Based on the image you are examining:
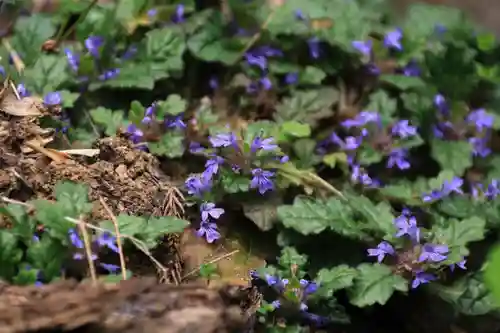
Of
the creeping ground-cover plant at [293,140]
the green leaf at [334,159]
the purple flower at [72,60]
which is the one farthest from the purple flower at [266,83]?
the purple flower at [72,60]

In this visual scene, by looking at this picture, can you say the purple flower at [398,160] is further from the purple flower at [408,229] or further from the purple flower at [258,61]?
the purple flower at [258,61]

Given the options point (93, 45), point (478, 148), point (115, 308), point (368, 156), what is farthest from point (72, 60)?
point (478, 148)

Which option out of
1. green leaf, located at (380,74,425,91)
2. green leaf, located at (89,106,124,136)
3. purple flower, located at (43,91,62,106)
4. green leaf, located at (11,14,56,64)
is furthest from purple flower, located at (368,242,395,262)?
green leaf, located at (11,14,56,64)

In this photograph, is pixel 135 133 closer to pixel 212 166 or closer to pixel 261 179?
pixel 212 166

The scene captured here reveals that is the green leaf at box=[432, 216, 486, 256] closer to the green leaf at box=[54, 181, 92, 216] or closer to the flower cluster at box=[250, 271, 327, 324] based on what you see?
the flower cluster at box=[250, 271, 327, 324]

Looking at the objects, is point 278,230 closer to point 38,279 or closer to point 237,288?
point 237,288

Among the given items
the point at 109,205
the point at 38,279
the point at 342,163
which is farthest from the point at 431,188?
the point at 38,279
